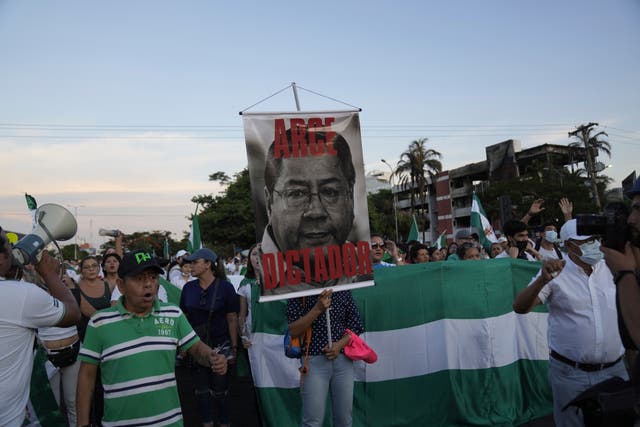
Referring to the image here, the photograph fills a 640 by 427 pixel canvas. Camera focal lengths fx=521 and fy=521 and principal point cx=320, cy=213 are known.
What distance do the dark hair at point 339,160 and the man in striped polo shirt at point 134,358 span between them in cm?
108

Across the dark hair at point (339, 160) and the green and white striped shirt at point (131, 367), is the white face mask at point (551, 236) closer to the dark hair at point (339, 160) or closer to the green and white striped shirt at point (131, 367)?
the dark hair at point (339, 160)

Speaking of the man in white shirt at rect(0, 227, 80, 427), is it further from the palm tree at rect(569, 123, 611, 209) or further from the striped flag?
the palm tree at rect(569, 123, 611, 209)

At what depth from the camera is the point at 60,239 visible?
3.45m

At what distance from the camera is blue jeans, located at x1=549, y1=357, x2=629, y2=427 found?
361cm

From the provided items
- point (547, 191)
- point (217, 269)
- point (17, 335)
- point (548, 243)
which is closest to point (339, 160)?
point (17, 335)

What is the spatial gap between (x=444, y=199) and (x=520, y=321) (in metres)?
47.2

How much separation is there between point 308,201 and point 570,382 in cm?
227

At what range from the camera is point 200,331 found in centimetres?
544

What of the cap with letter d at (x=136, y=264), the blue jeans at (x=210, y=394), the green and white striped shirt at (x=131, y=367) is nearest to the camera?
the green and white striped shirt at (x=131, y=367)

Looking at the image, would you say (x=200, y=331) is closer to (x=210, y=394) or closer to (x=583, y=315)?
(x=210, y=394)

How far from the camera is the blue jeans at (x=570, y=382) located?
3.61m

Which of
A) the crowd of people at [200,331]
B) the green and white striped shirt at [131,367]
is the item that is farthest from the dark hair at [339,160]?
the green and white striped shirt at [131,367]

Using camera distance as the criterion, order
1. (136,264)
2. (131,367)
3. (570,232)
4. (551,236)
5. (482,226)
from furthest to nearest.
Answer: (482,226)
(551,236)
(570,232)
(136,264)
(131,367)

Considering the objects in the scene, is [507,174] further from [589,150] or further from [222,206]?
[222,206]
